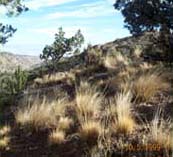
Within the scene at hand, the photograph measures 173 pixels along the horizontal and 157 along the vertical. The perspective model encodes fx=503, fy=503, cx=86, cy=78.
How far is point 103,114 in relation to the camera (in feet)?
37.4

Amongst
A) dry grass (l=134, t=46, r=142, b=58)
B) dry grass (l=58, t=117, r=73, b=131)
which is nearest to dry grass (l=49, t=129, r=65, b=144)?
dry grass (l=58, t=117, r=73, b=131)

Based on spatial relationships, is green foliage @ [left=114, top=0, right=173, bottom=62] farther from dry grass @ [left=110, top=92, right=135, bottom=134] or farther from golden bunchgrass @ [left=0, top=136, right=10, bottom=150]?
golden bunchgrass @ [left=0, top=136, right=10, bottom=150]

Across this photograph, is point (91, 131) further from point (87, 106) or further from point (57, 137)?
point (87, 106)

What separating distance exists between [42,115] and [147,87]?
107 inches

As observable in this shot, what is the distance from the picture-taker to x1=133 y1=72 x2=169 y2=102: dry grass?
12.4 metres

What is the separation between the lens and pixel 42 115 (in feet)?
39.4

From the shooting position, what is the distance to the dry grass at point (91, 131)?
32.4 feet

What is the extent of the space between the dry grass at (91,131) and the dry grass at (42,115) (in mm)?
1609

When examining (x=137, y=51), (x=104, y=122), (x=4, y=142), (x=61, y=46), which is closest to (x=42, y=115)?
(x=4, y=142)

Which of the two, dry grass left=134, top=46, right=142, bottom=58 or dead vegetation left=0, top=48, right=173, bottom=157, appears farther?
dry grass left=134, top=46, right=142, bottom=58

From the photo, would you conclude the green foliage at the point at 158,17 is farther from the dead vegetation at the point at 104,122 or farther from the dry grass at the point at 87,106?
the dry grass at the point at 87,106

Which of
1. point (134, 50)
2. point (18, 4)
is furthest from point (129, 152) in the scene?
point (134, 50)

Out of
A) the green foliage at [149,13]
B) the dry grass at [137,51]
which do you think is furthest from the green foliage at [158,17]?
the dry grass at [137,51]

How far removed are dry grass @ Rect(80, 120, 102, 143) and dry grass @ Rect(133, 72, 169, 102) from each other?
239 cm
